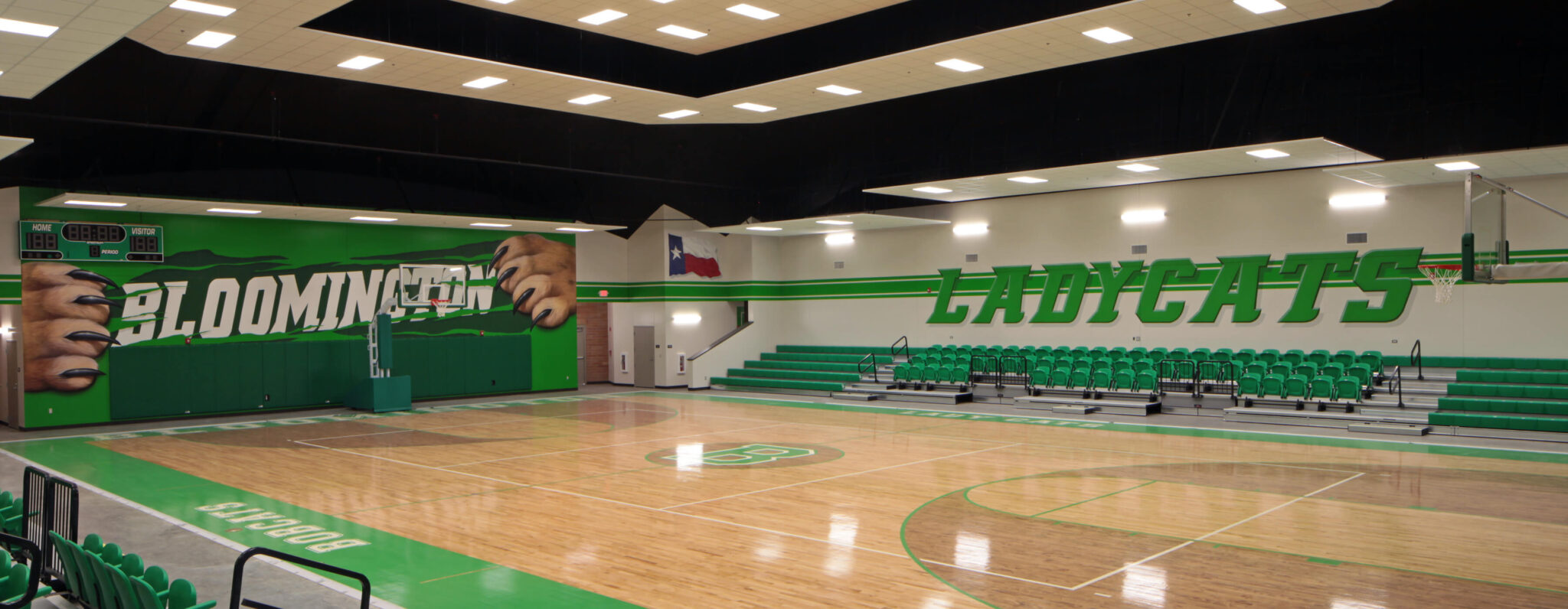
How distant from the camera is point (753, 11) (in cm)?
1189

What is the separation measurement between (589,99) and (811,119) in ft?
27.9

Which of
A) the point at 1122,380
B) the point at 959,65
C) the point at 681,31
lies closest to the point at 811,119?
the point at 1122,380

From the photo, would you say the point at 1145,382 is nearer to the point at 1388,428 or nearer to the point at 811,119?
the point at 1388,428

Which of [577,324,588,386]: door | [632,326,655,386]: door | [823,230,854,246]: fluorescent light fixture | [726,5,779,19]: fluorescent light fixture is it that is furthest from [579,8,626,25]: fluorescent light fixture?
[577,324,588,386]: door

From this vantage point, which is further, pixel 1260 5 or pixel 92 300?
pixel 92 300

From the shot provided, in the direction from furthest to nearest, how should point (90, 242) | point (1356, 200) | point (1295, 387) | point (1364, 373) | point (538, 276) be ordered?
point (538, 276) → point (90, 242) → point (1356, 200) → point (1364, 373) → point (1295, 387)

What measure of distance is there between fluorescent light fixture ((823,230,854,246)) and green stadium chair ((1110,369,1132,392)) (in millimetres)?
8346

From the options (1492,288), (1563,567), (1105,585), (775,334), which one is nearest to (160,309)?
(775,334)

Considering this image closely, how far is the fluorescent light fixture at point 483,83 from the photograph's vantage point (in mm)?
12466

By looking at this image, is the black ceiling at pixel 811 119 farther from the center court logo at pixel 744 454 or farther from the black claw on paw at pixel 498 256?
the center court logo at pixel 744 454

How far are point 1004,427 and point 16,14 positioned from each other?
42.2 ft

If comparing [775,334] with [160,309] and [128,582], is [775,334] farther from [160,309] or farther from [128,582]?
[128,582]

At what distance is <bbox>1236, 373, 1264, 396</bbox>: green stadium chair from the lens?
1543 centimetres

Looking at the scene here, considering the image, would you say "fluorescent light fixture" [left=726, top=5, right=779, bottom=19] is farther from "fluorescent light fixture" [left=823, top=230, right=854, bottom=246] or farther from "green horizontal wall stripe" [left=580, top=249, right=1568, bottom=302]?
"fluorescent light fixture" [left=823, top=230, right=854, bottom=246]
